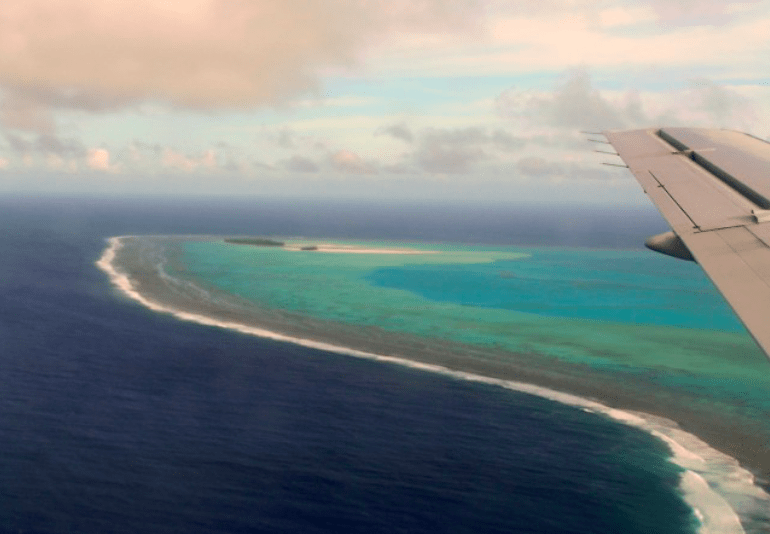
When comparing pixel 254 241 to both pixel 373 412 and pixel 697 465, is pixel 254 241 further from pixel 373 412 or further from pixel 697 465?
pixel 697 465

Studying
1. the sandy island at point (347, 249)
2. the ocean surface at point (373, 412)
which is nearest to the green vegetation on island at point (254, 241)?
the sandy island at point (347, 249)

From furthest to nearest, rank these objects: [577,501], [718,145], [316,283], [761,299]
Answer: [316,283]
[577,501]
[718,145]
[761,299]

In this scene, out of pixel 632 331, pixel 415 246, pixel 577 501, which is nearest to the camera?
pixel 577 501

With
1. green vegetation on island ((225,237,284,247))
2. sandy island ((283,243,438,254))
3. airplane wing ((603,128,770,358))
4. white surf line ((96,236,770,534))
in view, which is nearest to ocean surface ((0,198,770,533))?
white surf line ((96,236,770,534))

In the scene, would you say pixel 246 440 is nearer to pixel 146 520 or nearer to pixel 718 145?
pixel 146 520

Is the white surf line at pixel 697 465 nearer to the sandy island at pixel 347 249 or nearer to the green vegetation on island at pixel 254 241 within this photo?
the sandy island at pixel 347 249

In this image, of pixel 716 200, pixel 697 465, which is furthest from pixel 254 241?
pixel 716 200

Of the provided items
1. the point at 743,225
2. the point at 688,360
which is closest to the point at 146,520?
the point at 743,225
